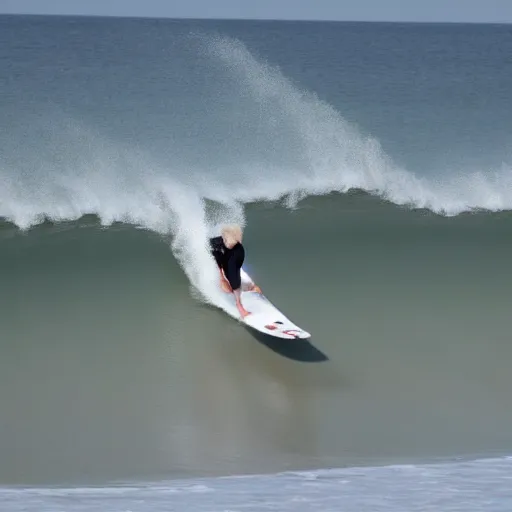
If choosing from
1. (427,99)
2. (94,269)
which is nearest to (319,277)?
(94,269)

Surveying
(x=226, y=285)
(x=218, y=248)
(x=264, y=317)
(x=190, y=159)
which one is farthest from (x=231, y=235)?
(x=190, y=159)

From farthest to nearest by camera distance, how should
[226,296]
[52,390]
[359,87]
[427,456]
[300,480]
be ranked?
[359,87] → [226,296] → [52,390] → [427,456] → [300,480]

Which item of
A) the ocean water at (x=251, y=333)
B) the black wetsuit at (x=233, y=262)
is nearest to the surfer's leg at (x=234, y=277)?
the black wetsuit at (x=233, y=262)

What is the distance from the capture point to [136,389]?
845 cm

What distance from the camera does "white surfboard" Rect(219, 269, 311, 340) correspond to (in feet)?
30.2

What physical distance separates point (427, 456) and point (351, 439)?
2.02 ft

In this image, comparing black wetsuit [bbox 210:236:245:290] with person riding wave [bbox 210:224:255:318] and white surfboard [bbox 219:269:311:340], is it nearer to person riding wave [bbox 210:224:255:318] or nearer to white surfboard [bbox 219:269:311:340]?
person riding wave [bbox 210:224:255:318]

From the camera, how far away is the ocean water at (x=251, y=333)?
6.96 meters

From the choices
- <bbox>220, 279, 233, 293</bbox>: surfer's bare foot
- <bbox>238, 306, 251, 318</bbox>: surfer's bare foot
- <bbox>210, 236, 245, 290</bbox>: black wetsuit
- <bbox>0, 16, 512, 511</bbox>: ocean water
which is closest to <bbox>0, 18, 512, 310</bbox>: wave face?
<bbox>0, 16, 512, 511</bbox>: ocean water

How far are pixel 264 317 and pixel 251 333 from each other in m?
0.24

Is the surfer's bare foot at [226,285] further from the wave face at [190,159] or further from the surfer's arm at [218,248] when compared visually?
the wave face at [190,159]

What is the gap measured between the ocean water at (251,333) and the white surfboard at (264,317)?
0.68 ft

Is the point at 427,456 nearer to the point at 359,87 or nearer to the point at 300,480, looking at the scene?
Answer: the point at 300,480

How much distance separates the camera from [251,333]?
984 cm
